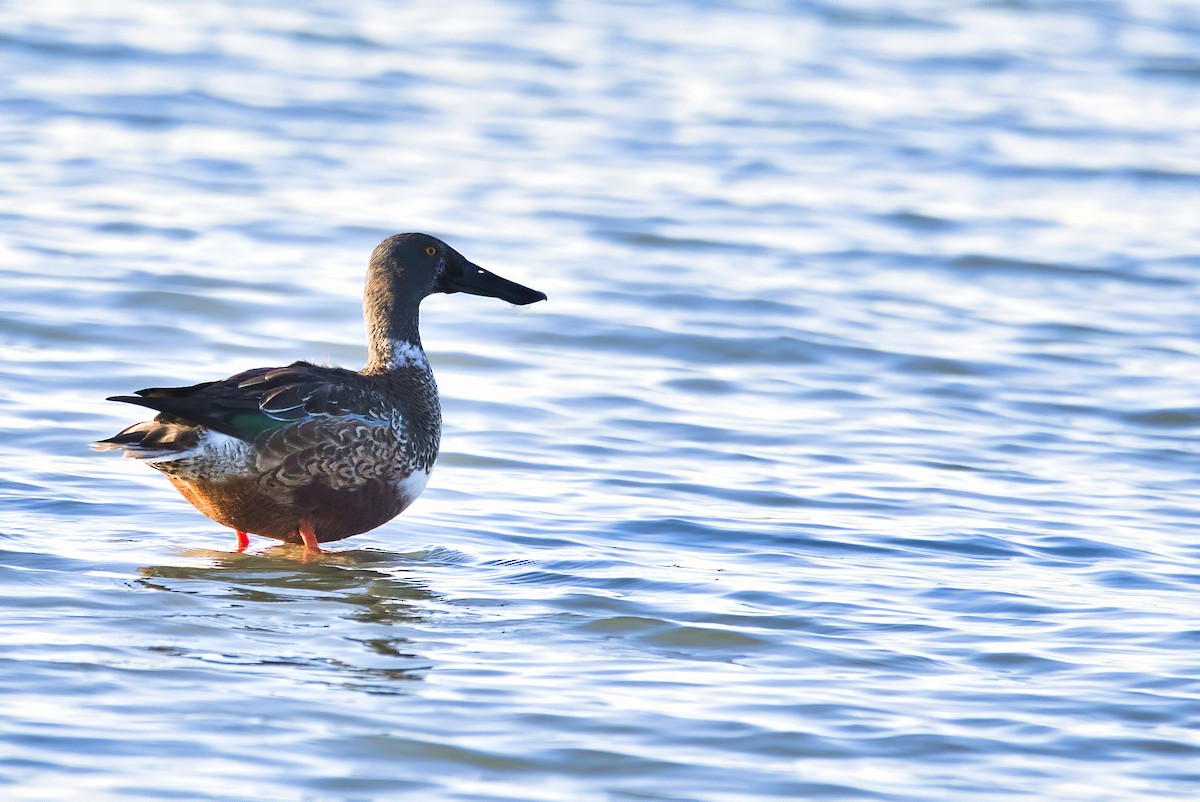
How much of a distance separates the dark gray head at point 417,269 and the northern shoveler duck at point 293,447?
57cm

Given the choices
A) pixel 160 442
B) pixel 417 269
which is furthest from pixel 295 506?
pixel 417 269

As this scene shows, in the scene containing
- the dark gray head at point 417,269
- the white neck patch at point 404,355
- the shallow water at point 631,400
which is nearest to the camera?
the shallow water at point 631,400

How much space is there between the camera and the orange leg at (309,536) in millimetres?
7332

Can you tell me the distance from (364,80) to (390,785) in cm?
1383

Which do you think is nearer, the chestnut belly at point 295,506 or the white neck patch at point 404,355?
the chestnut belly at point 295,506

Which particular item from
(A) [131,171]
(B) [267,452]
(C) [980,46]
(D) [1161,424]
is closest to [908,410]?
(D) [1161,424]

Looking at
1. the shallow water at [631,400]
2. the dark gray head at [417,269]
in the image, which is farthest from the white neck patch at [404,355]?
the shallow water at [631,400]

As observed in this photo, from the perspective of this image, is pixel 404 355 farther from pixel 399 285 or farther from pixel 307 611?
pixel 307 611

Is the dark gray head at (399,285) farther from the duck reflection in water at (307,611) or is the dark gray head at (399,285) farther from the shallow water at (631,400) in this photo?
the duck reflection in water at (307,611)

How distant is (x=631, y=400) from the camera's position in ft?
33.8

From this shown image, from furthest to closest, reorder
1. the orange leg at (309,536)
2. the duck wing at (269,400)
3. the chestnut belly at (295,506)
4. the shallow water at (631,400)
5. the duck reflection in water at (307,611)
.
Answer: the orange leg at (309,536) → the chestnut belly at (295,506) → the duck wing at (269,400) → the duck reflection in water at (307,611) → the shallow water at (631,400)

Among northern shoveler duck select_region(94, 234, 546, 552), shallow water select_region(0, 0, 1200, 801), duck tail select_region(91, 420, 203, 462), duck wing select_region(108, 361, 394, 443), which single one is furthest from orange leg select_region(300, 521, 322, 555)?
duck tail select_region(91, 420, 203, 462)

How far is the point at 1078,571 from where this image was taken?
7660 millimetres

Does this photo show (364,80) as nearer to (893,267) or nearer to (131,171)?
(131,171)
